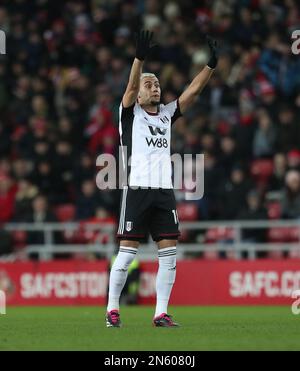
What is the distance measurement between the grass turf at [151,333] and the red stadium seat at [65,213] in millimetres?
6733

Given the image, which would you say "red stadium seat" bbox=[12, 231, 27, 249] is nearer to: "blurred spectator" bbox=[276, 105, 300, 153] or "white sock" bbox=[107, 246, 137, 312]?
"blurred spectator" bbox=[276, 105, 300, 153]

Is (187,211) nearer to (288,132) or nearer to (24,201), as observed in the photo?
(288,132)

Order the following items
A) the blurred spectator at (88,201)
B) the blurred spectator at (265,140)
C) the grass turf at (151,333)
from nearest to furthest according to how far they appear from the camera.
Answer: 1. the grass turf at (151,333)
2. the blurred spectator at (265,140)
3. the blurred spectator at (88,201)

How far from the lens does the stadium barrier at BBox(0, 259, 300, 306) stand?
736 inches

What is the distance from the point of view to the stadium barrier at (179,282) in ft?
61.4

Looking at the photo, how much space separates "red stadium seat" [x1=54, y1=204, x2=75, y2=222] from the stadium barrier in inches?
61.1

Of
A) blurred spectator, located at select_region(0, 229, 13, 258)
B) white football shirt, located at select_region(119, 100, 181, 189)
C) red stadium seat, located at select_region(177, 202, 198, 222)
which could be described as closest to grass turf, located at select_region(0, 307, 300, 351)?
white football shirt, located at select_region(119, 100, 181, 189)

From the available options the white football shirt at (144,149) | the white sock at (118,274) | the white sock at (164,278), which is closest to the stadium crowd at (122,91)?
the white football shirt at (144,149)

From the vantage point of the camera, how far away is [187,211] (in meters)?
20.2

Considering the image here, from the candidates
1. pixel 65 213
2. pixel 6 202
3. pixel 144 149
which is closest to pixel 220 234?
pixel 65 213

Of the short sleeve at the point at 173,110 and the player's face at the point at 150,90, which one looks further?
the short sleeve at the point at 173,110

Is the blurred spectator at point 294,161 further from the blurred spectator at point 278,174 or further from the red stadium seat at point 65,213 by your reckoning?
the red stadium seat at point 65,213

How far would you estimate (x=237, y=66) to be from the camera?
22.6m

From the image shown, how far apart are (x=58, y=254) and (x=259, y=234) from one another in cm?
481
